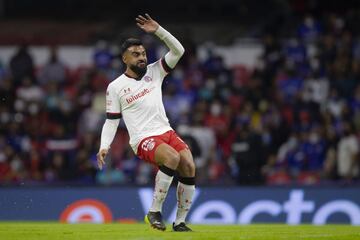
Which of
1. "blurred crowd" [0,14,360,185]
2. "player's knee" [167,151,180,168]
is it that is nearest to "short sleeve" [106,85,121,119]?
"player's knee" [167,151,180,168]

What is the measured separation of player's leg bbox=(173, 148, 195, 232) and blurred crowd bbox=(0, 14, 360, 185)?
737 centimetres

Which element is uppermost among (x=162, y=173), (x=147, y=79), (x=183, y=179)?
(x=147, y=79)

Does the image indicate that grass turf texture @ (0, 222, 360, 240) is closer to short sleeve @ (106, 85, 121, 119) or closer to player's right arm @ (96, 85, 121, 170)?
player's right arm @ (96, 85, 121, 170)

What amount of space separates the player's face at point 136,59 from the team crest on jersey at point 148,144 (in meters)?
1.01

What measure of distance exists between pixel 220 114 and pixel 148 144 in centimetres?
1044

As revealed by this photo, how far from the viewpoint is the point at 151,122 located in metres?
15.1

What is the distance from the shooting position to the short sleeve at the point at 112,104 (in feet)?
50.0

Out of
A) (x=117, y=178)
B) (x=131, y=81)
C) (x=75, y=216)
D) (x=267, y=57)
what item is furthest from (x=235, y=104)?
(x=131, y=81)

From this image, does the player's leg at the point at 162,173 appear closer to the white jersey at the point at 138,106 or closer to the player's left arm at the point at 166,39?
the white jersey at the point at 138,106

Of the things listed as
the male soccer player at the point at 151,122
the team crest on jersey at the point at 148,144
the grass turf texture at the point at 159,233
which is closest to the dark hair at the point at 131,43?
the male soccer player at the point at 151,122

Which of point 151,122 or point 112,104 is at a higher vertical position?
point 112,104

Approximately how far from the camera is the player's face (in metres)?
15.3

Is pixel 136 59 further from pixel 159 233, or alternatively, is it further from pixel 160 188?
pixel 159 233

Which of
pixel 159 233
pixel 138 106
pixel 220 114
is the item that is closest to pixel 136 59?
pixel 138 106
